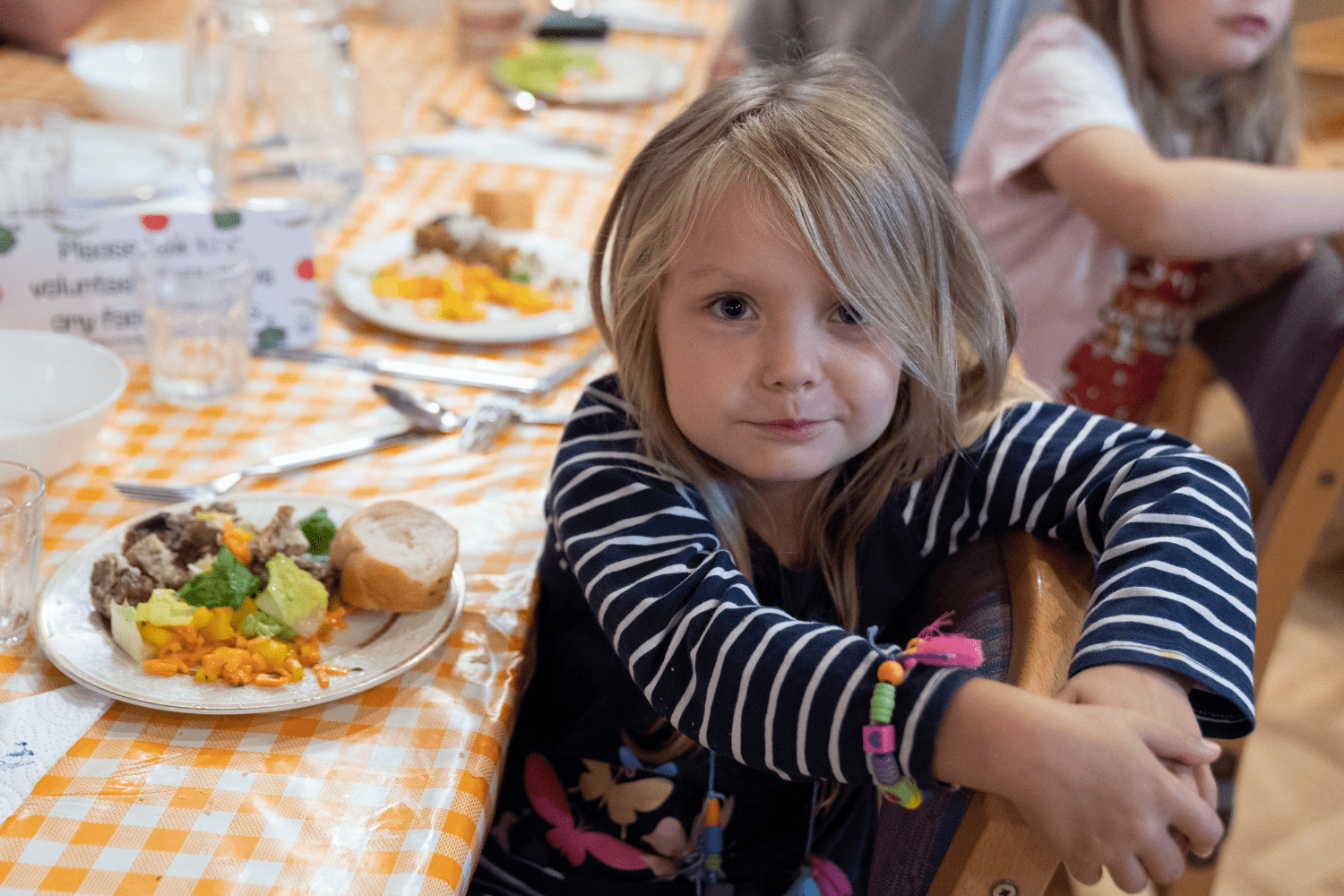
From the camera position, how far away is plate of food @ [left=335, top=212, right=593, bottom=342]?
3.70ft

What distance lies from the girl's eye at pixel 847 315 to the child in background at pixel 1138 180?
0.66 metres

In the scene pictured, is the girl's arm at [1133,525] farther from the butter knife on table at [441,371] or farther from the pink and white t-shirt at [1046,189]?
the pink and white t-shirt at [1046,189]

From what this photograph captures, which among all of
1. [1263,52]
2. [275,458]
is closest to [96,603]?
[275,458]

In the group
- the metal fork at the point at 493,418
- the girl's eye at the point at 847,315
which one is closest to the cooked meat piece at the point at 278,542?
the metal fork at the point at 493,418

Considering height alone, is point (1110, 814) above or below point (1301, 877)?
above

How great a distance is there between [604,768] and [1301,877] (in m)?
1.18

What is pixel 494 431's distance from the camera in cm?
97

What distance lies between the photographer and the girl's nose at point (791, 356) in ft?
2.28

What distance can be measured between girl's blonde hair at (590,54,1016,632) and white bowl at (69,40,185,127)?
3.18 ft

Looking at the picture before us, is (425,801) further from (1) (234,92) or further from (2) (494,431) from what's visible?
(1) (234,92)

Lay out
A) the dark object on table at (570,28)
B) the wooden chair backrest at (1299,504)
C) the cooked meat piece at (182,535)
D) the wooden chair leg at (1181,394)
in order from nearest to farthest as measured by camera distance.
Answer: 1. the cooked meat piece at (182,535)
2. the wooden chair backrest at (1299,504)
3. the wooden chair leg at (1181,394)
4. the dark object on table at (570,28)

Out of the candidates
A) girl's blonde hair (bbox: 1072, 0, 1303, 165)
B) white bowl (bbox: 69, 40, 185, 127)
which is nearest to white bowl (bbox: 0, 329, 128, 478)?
white bowl (bbox: 69, 40, 185, 127)

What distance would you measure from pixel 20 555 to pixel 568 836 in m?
0.43

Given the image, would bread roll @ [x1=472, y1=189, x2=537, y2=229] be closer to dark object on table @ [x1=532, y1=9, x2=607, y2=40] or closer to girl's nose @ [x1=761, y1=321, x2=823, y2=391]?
girl's nose @ [x1=761, y1=321, x2=823, y2=391]
